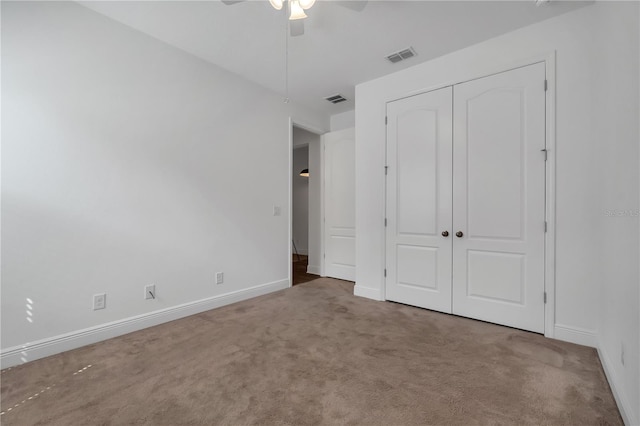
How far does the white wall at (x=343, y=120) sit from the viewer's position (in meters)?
4.60

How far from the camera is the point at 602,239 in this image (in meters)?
2.12

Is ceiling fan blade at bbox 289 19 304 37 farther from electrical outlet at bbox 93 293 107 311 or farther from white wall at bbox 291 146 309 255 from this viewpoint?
white wall at bbox 291 146 309 255

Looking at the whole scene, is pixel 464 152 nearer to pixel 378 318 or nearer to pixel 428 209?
pixel 428 209

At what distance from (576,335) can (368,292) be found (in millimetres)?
1963

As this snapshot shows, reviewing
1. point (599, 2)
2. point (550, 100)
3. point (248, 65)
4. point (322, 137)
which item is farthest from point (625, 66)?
point (322, 137)

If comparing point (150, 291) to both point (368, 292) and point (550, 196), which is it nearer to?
point (368, 292)

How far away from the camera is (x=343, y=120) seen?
15.4ft

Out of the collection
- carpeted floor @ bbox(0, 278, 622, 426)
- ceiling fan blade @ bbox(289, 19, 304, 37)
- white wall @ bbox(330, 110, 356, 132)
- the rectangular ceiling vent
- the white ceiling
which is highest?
the white ceiling

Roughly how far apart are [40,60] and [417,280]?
3.93 meters

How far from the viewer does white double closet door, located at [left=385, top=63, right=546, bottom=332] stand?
2.51 meters

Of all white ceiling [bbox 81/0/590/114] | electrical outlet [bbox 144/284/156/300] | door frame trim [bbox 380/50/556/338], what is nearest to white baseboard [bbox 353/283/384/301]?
door frame trim [bbox 380/50/556/338]

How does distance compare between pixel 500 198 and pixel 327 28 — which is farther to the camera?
pixel 500 198

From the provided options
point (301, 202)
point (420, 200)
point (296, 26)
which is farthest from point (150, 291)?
point (301, 202)

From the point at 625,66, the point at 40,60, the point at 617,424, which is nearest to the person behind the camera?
the point at 617,424
